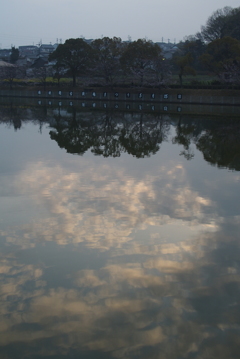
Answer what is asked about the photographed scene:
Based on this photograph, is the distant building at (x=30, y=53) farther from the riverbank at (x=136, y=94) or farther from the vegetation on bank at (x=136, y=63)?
the vegetation on bank at (x=136, y=63)

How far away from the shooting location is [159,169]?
13.8 m

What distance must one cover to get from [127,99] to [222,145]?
124 feet

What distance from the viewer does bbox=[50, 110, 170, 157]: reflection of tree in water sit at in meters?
17.7

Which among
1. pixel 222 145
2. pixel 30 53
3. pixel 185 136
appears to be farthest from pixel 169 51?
pixel 222 145

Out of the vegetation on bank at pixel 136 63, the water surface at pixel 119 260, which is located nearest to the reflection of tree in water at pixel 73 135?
the water surface at pixel 119 260

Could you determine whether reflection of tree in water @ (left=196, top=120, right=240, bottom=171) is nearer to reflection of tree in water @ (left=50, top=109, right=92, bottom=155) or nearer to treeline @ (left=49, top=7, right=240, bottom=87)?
reflection of tree in water @ (left=50, top=109, right=92, bottom=155)

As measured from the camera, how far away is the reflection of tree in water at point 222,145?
15.3 metres

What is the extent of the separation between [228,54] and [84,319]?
5290 centimetres

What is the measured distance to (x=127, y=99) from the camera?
182 ft

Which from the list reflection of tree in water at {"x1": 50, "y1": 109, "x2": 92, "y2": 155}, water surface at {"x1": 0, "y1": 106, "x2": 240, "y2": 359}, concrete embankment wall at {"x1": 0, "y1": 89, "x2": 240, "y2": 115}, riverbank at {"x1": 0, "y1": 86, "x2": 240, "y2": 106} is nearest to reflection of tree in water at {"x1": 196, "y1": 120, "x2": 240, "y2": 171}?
water surface at {"x1": 0, "y1": 106, "x2": 240, "y2": 359}

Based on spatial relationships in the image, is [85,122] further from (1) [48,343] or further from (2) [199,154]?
(1) [48,343]

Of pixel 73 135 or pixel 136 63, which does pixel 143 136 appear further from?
pixel 136 63

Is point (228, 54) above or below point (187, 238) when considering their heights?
above

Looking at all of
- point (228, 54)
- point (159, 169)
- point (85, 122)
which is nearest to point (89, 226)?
point (159, 169)
